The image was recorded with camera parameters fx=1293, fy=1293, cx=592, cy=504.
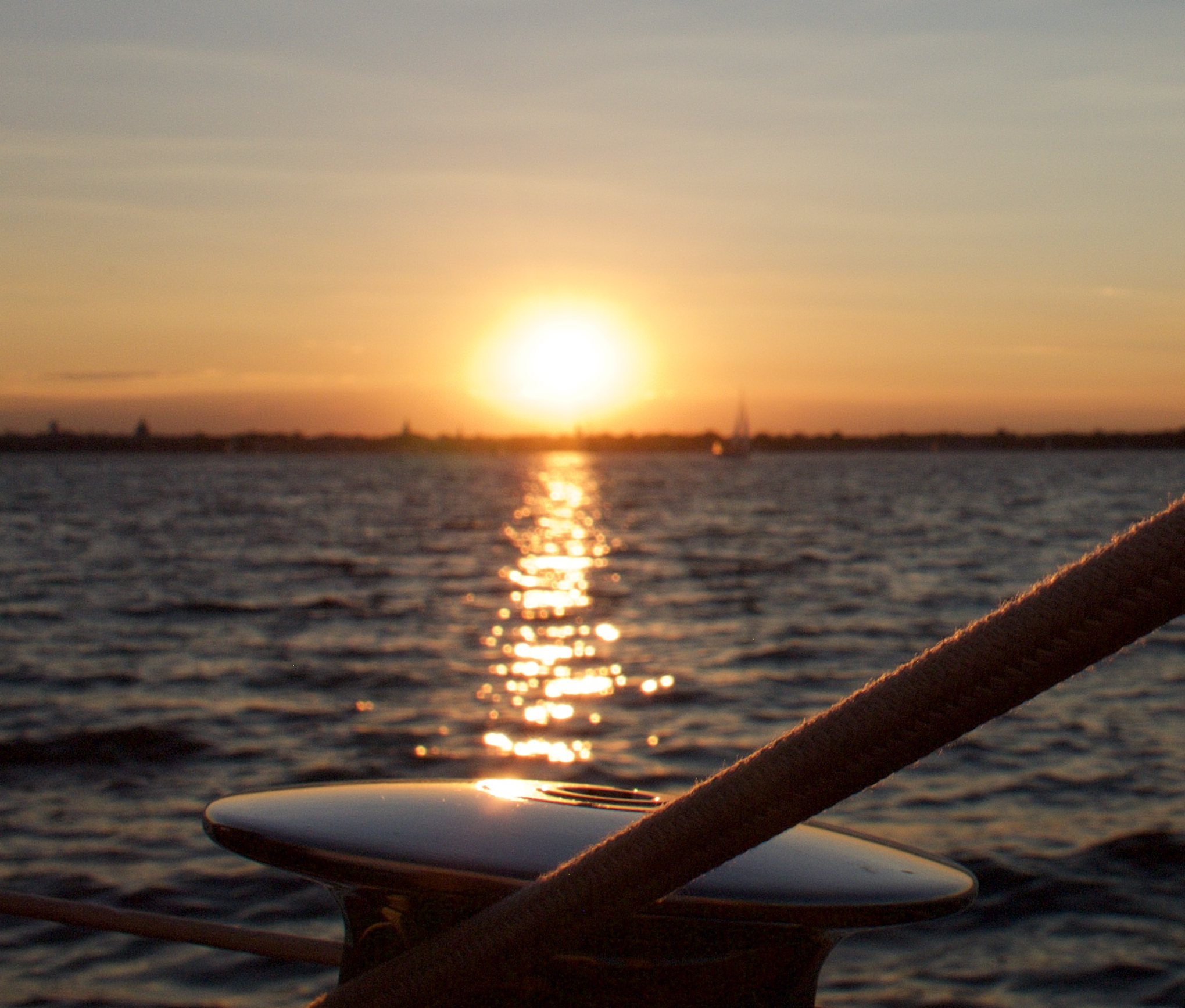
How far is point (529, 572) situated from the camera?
100 ft

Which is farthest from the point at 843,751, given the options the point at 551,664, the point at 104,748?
the point at 551,664

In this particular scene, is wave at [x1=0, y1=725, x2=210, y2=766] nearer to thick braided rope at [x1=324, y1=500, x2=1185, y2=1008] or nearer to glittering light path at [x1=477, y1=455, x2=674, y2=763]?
glittering light path at [x1=477, y1=455, x2=674, y2=763]

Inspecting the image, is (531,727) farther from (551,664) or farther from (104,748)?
(551,664)

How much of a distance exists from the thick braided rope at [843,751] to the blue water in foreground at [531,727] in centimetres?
25

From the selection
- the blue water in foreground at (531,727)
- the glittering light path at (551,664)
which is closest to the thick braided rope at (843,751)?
the blue water in foreground at (531,727)

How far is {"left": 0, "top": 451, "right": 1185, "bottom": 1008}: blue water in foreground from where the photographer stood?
6.05 meters

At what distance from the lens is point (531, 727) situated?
11430 mm

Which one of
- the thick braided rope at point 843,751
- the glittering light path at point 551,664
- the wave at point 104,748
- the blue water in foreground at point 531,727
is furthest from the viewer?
the glittering light path at point 551,664

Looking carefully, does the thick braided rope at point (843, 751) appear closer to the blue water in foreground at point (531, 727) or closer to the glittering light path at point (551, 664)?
the blue water in foreground at point (531, 727)

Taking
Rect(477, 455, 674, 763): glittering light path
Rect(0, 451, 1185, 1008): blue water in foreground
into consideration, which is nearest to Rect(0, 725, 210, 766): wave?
Rect(0, 451, 1185, 1008): blue water in foreground

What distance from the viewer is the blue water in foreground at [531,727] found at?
19.8 feet

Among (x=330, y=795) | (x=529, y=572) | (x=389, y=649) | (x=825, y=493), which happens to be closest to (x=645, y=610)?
(x=389, y=649)

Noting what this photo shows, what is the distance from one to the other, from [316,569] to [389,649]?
43.9 feet

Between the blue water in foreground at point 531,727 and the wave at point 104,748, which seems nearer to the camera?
the blue water in foreground at point 531,727
